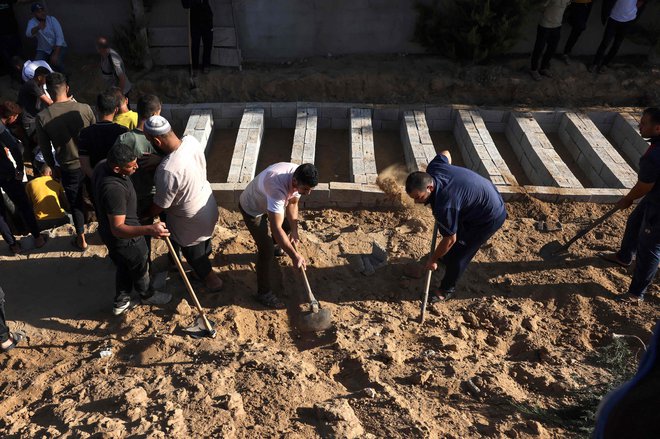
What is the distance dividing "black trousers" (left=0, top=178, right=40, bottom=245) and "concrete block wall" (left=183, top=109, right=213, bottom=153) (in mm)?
2485

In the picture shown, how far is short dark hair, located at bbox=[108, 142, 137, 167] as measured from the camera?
11.3 feet

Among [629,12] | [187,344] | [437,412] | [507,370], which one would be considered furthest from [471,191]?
[629,12]

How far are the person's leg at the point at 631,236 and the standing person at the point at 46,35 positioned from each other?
846 centimetres

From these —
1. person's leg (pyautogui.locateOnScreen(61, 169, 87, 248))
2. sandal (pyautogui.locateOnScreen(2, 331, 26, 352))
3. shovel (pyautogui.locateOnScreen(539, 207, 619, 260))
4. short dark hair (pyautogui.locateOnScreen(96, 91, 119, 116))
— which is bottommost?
sandal (pyautogui.locateOnScreen(2, 331, 26, 352))

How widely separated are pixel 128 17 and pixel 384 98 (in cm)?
472

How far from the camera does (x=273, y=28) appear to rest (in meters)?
8.48

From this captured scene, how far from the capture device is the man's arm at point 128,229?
3.63 metres

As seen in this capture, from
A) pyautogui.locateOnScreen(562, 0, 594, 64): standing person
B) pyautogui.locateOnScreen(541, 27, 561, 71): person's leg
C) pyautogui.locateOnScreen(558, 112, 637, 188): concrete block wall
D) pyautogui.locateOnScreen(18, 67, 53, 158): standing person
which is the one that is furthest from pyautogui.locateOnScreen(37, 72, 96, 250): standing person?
pyautogui.locateOnScreen(562, 0, 594, 64): standing person

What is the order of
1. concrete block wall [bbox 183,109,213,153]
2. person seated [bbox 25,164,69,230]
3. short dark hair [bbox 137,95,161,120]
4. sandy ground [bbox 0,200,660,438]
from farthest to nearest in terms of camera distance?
concrete block wall [bbox 183,109,213,153], person seated [bbox 25,164,69,230], short dark hair [bbox 137,95,161,120], sandy ground [bbox 0,200,660,438]

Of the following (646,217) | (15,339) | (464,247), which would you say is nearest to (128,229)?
(15,339)

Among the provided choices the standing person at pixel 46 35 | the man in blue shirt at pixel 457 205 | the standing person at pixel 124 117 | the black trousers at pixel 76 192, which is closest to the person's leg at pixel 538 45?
the man in blue shirt at pixel 457 205

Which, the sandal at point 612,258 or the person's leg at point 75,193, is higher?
the person's leg at point 75,193

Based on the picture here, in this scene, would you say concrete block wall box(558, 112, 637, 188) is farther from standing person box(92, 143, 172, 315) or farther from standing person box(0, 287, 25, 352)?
standing person box(0, 287, 25, 352)

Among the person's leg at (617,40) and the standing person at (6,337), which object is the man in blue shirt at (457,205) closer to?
the standing person at (6,337)
